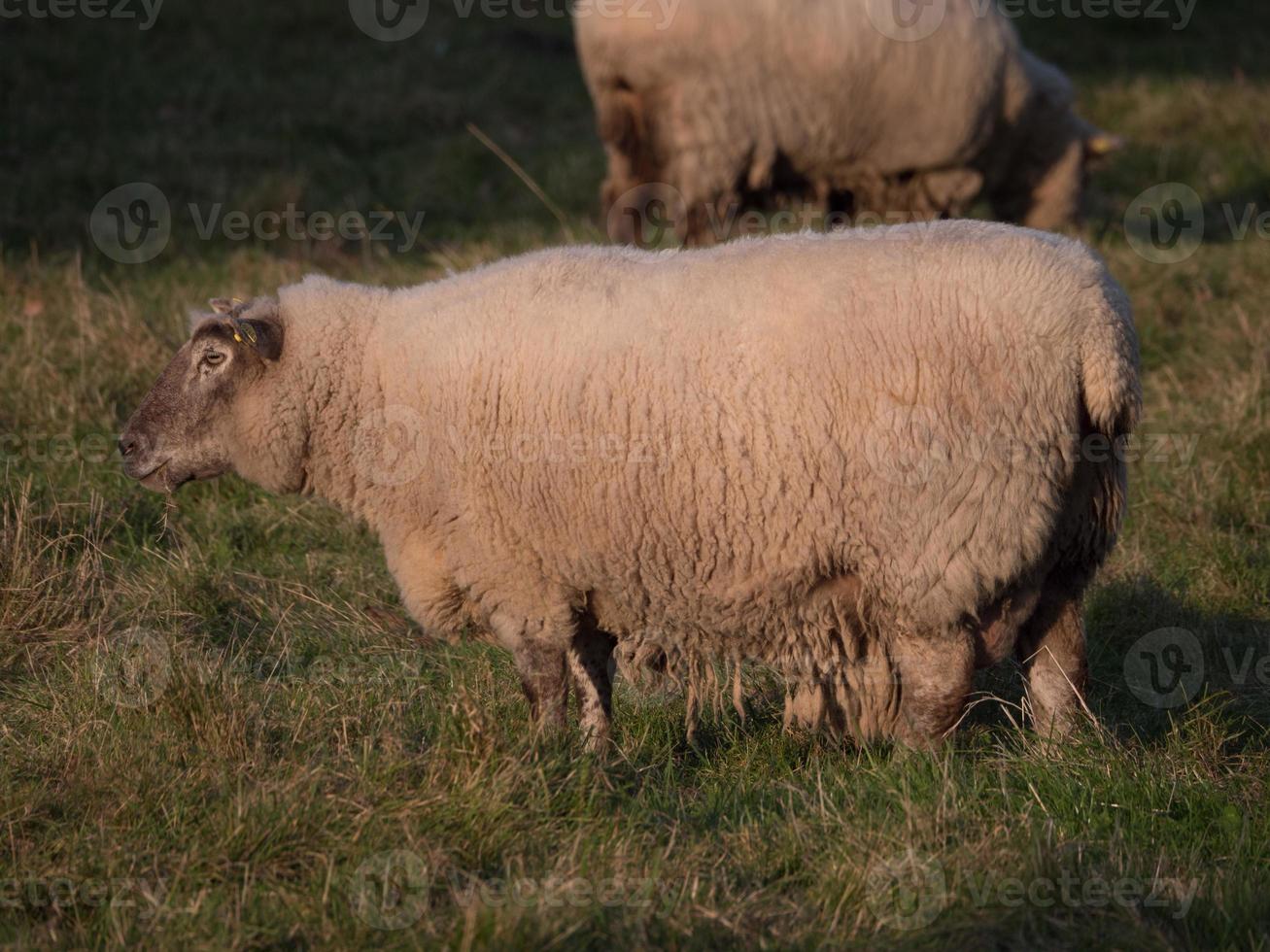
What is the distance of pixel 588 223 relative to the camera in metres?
8.73

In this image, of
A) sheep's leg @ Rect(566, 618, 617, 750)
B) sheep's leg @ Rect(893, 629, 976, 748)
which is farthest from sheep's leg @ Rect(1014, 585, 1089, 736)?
sheep's leg @ Rect(566, 618, 617, 750)

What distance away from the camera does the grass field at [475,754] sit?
2.96 metres

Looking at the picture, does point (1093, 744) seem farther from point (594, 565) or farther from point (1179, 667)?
point (594, 565)

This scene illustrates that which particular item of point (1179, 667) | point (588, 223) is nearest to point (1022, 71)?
point (588, 223)

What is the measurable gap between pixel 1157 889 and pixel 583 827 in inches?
49.7
